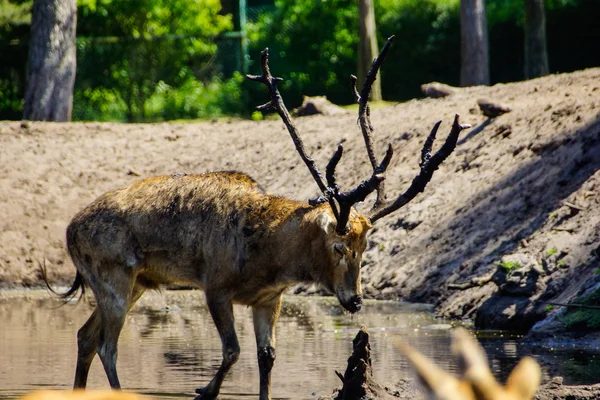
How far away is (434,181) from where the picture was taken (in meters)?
16.7

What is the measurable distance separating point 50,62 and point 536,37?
1020 centimetres

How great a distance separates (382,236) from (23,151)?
7.50 meters

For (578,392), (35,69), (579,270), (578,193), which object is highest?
(35,69)

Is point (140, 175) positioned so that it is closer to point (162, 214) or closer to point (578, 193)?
point (578, 193)

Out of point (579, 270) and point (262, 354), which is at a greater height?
point (579, 270)

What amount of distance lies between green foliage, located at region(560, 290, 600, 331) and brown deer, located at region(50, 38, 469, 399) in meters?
2.90

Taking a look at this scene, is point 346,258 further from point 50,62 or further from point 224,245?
point 50,62

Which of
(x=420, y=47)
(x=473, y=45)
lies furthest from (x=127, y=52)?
(x=473, y=45)

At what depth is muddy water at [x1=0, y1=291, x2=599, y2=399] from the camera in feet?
30.1

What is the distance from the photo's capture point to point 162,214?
9016 millimetres

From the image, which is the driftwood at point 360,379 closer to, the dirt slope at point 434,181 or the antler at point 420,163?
the antler at point 420,163

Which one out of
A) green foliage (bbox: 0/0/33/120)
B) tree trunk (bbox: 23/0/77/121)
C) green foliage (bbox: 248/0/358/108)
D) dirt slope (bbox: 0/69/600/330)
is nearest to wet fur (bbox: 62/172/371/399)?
dirt slope (bbox: 0/69/600/330)

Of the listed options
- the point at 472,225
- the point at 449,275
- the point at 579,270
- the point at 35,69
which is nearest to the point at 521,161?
the point at 472,225

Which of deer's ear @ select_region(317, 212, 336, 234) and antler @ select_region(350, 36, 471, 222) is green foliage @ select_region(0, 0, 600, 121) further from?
deer's ear @ select_region(317, 212, 336, 234)
